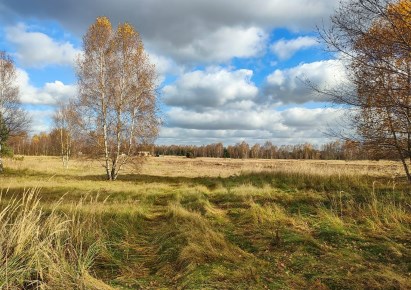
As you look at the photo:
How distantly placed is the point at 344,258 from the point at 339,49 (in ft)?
12.1

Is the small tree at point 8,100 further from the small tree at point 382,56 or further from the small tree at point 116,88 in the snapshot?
the small tree at point 382,56

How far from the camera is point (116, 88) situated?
2078 cm

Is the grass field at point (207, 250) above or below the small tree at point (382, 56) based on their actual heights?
below

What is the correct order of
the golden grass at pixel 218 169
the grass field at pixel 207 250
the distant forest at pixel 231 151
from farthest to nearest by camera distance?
1. the distant forest at pixel 231 151
2. the golden grass at pixel 218 169
3. the grass field at pixel 207 250

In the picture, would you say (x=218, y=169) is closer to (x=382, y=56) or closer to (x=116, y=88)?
(x=116, y=88)

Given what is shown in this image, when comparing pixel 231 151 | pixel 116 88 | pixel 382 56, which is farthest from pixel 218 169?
pixel 231 151

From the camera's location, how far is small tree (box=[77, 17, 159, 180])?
20.8 m

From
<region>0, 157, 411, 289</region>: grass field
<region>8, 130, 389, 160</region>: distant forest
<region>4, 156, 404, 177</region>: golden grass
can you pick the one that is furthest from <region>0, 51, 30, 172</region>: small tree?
<region>8, 130, 389, 160</region>: distant forest

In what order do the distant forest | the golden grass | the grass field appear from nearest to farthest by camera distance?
1. the grass field
2. the golden grass
3. the distant forest

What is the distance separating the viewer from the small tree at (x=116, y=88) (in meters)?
20.8

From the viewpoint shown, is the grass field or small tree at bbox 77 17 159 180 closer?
the grass field

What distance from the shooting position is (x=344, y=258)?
4.71 metres

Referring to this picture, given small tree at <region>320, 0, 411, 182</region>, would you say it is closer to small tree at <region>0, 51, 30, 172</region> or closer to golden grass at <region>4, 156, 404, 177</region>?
golden grass at <region>4, 156, 404, 177</region>

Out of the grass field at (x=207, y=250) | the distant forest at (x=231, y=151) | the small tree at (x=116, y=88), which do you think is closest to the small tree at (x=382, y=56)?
the grass field at (x=207, y=250)
